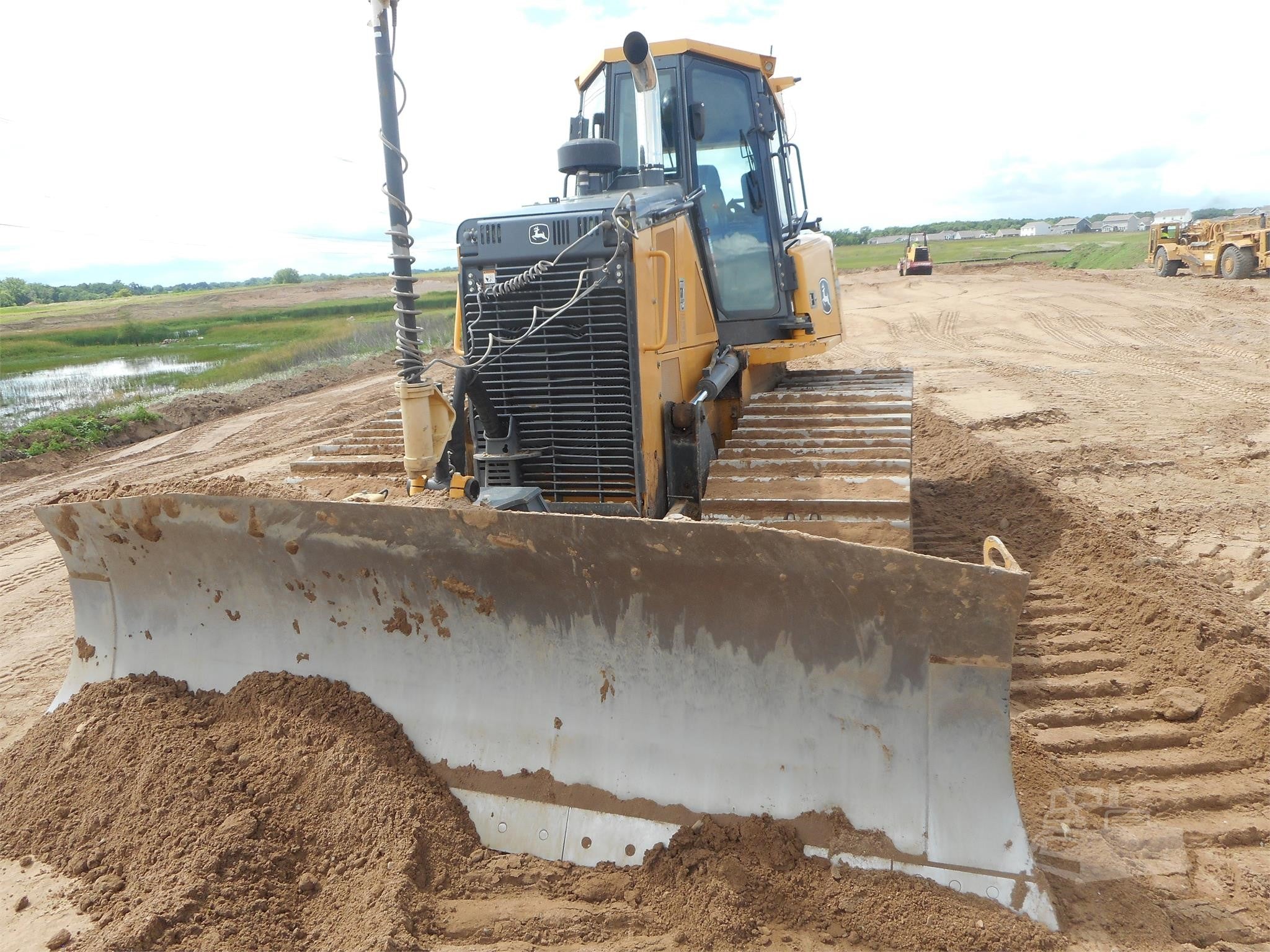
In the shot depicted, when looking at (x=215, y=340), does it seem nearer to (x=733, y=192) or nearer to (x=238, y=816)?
(x=733, y=192)

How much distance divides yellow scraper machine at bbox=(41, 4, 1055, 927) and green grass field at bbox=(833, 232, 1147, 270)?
27.0 meters

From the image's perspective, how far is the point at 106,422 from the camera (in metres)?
13.3

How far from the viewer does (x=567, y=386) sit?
4.25 metres

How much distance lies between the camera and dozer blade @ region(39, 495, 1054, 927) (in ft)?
9.21

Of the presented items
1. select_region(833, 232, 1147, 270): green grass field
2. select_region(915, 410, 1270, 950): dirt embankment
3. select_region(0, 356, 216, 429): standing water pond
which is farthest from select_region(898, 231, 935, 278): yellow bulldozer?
select_region(915, 410, 1270, 950): dirt embankment

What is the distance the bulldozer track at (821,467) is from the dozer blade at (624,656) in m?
1.11

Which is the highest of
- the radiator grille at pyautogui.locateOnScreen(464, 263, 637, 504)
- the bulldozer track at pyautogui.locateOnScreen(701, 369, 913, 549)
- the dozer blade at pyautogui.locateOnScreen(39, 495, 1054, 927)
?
Answer: the radiator grille at pyautogui.locateOnScreen(464, 263, 637, 504)

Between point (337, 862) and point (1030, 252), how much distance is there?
52805 millimetres

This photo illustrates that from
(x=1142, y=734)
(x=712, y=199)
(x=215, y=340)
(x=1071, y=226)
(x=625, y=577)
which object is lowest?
(x=1142, y=734)

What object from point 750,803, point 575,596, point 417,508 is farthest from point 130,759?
point 750,803

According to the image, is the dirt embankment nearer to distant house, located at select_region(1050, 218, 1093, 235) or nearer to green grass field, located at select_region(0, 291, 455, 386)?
green grass field, located at select_region(0, 291, 455, 386)

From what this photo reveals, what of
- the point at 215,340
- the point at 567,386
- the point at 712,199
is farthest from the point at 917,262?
the point at 567,386

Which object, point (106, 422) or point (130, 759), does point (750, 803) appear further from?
point (106, 422)

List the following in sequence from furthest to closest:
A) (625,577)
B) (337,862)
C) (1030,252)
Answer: (1030,252)
(625,577)
(337,862)
